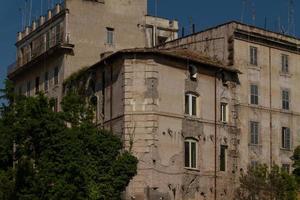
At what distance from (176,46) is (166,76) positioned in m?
9.73

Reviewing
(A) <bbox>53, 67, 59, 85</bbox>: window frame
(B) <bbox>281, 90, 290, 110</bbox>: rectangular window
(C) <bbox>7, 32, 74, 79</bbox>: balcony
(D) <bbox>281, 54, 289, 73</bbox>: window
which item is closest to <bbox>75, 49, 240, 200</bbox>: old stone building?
(C) <bbox>7, 32, 74, 79</bbox>: balcony

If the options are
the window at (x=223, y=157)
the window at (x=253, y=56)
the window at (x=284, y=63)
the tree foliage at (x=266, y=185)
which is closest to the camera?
the tree foliage at (x=266, y=185)

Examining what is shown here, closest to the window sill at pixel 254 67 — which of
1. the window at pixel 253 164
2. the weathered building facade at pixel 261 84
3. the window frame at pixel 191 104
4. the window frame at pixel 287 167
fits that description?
the weathered building facade at pixel 261 84

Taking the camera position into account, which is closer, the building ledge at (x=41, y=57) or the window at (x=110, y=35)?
the building ledge at (x=41, y=57)

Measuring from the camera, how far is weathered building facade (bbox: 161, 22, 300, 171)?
58938 millimetres

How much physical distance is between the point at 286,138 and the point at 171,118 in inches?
458

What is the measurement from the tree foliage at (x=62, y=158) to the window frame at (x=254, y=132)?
437 inches

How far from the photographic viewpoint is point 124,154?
5222 cm

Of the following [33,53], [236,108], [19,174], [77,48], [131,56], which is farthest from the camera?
[33,53]

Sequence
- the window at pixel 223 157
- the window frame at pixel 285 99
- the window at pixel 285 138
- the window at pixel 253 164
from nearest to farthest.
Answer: the window at pixel 223 157, the window at pixel 253 164, the window at pixel 285 138, the window frame at pixel 285 99

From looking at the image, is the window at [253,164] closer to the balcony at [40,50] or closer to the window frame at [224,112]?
the window frame at [224,112]

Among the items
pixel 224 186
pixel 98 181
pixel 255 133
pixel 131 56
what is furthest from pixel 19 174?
pixel 255 133

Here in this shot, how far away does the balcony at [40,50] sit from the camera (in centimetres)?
6216

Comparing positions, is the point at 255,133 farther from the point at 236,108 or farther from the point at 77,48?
the point at 77,48
